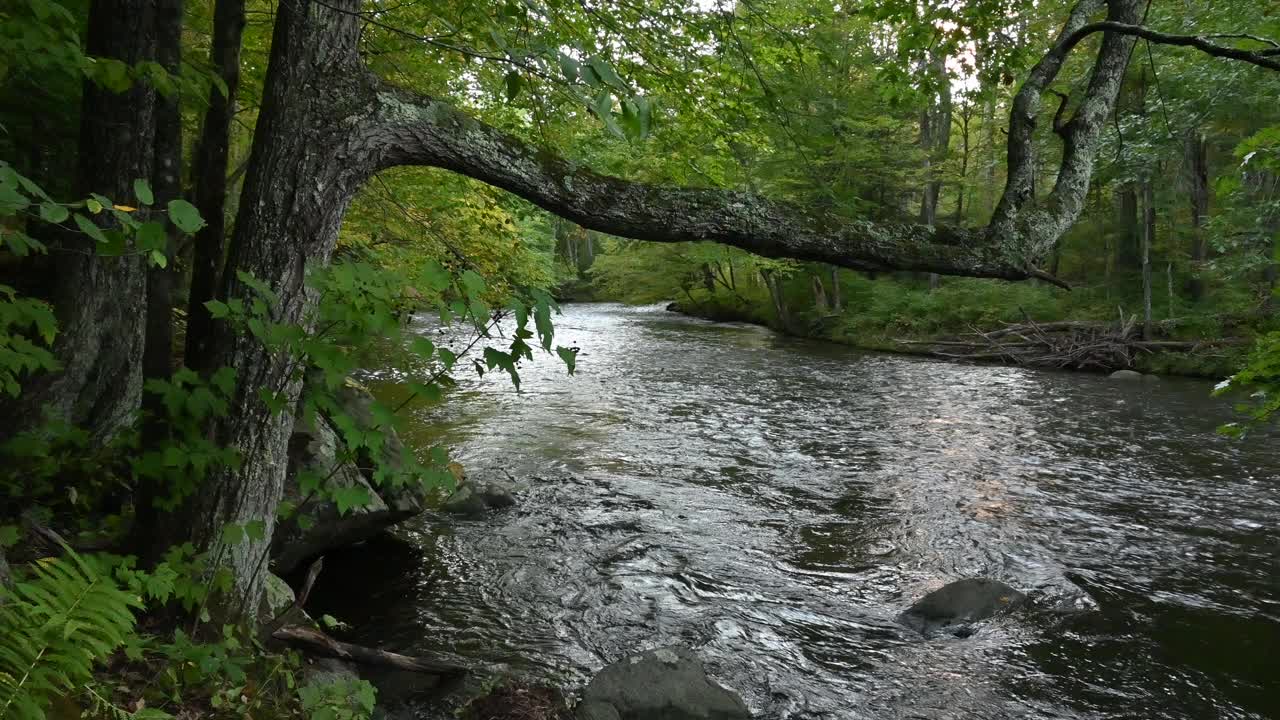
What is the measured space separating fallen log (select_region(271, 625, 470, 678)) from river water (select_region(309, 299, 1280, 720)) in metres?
0.74

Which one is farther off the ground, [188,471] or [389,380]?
[188,471]

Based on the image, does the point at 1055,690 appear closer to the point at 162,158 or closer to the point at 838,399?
the point at 162,158

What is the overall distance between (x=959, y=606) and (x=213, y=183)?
6.35 m

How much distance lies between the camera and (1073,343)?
19.8 m

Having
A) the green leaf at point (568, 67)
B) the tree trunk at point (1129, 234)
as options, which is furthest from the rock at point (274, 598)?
the tree trunk at point (1129, 234)

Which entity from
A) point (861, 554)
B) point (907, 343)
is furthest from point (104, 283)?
point (907, 343)

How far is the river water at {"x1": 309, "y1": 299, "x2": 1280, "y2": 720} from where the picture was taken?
558 centimetres

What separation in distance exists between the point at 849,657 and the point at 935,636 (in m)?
0.86

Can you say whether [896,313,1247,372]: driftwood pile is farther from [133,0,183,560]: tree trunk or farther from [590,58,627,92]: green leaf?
[590,58,627,92]: green leaf

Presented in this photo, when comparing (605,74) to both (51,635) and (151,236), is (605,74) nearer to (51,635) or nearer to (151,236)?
(151,236)

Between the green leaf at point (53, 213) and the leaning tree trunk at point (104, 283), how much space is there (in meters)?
2.90

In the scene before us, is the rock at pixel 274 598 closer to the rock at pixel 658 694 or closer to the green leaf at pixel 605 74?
the rock at pixel 658 694

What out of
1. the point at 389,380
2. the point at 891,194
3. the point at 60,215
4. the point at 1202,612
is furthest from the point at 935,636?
the point at 891,194

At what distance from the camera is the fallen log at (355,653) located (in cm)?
431
